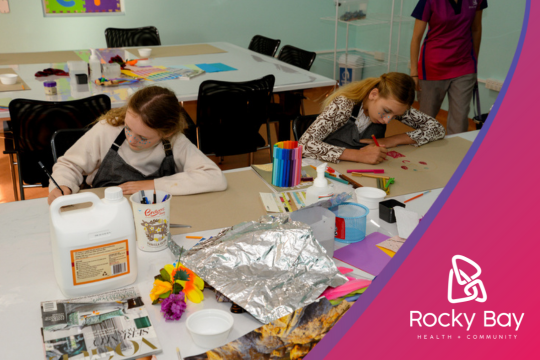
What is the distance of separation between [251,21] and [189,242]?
4454mm

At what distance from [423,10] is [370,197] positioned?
2.03m

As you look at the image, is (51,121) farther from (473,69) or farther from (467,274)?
(473,69)

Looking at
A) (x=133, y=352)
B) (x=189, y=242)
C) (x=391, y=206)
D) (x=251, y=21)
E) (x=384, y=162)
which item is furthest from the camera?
(x=251, y=21)

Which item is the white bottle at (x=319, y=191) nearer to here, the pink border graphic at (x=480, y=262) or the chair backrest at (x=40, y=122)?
the pink border graphic at (x=480, y=262)

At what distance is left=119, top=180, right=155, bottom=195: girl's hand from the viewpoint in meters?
1.51

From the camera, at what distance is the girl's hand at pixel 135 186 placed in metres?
1.51

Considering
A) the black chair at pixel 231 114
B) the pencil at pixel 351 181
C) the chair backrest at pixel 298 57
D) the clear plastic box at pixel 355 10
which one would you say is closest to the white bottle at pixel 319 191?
the pencil at pixel 351 181

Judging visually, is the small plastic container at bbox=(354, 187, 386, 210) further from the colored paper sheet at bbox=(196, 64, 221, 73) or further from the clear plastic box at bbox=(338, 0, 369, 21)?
the clear plastic box at bbox=(338, 0, 369, 21)

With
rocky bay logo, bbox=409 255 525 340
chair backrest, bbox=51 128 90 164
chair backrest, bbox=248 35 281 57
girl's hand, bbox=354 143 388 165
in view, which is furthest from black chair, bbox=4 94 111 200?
chair backrest, bbox=248 35 281 57

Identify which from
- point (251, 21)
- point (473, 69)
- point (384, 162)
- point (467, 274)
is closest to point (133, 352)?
point (467, 274)

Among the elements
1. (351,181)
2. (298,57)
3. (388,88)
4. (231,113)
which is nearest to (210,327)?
(351,181)

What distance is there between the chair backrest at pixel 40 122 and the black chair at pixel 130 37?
207 centimetres

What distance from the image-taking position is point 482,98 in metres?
4.39

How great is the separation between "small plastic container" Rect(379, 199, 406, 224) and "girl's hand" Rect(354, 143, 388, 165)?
0.41 m
